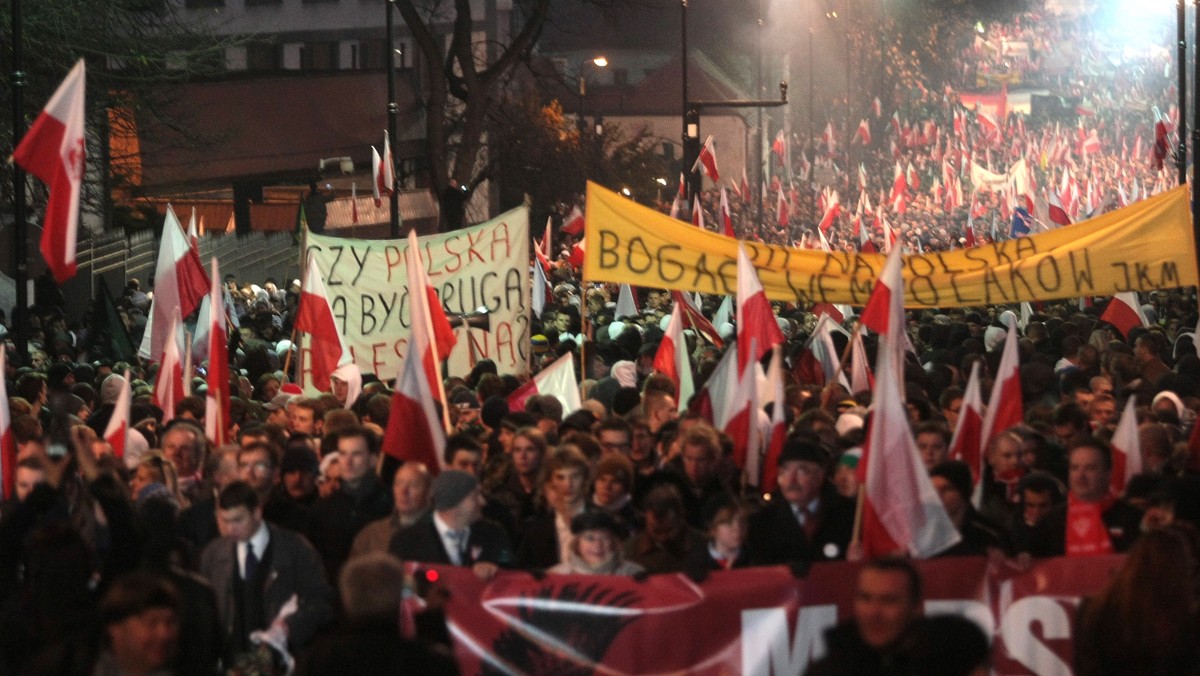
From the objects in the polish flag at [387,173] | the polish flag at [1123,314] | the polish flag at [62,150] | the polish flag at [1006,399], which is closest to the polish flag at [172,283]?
the polish flag at [62,150]

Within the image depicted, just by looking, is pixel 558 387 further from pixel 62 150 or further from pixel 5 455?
pixel 5 455

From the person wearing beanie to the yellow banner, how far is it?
5.51 meters

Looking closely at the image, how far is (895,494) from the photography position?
768 centimetres

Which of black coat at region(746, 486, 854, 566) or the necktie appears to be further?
black coat at region(746, 486, 854, 566)

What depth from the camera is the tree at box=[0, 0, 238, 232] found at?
26.2 metres

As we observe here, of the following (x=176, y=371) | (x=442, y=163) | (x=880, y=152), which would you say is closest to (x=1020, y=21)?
(x=880, y=152)

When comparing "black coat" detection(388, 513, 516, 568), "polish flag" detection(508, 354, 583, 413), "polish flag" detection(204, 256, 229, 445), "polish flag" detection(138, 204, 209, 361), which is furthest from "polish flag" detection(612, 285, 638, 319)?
"black coat" detection(388, 513, 516, 568)

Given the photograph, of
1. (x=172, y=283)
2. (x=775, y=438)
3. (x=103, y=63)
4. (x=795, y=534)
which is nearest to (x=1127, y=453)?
(x=775, y=438)

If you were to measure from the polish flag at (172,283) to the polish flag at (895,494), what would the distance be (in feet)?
29.7

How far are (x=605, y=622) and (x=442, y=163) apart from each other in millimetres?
29361

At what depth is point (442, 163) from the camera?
36.4m

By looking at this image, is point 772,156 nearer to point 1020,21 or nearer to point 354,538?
point 1020,21

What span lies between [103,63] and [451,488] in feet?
76.5

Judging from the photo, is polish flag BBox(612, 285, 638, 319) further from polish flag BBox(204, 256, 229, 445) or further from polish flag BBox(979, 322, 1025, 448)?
polish flag BBox(979, 322, 1025, 448)
